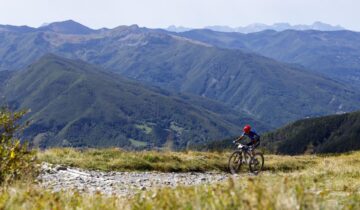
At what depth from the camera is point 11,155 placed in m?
9.66

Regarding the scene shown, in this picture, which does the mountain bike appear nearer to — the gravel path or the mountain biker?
the mountain biker

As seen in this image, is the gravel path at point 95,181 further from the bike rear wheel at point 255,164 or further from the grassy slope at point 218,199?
the grassy slope at point 218,199

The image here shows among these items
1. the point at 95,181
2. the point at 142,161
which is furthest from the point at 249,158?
the point at 95,181

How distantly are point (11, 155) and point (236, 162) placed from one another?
14.4 meters

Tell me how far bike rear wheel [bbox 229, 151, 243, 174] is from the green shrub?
40.3 ft

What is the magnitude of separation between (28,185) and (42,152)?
54.3 ft

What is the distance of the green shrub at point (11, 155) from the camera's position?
10.2 m

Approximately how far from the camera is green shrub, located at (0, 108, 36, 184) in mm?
10227

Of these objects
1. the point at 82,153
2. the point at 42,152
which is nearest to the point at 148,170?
the point at 82,153

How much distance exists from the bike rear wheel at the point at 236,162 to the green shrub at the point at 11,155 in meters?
12.3

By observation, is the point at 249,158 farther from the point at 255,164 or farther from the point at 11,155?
the point at 11,155

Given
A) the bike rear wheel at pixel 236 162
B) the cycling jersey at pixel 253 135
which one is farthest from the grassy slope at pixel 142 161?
the cycling jersey at pixel 253 135

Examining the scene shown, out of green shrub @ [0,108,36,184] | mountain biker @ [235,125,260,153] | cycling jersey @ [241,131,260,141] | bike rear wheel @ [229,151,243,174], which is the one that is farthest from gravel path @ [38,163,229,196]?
bike rear wheel @ [229,151,243,174]

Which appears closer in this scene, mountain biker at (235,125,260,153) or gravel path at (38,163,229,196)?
gravel path at (38,163,229,196)
